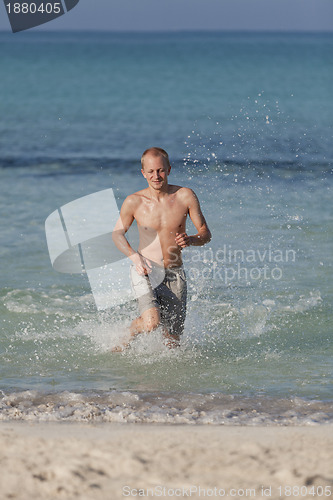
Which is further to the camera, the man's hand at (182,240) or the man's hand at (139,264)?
the man's hand at (139,264)

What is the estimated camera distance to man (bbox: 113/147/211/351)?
568 cm

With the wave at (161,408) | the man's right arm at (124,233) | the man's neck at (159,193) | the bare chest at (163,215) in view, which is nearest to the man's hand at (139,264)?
the man's right arm at (124,233)

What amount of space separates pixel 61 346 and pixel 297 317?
1974mm

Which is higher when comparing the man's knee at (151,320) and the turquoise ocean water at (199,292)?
the man's knee at (151,320)

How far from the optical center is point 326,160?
14.4 m

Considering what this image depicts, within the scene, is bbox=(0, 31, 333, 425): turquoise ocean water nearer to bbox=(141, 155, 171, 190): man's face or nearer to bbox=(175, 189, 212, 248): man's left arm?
bbox=(175, 189, 212, 248): man's left arm

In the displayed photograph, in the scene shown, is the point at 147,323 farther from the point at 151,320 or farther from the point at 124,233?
the point at 124,233

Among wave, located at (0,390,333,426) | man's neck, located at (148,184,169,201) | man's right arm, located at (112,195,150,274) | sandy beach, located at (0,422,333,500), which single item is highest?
man's neck, located at (148,184,169,201)

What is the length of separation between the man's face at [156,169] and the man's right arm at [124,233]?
224mm

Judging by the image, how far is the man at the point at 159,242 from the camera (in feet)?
18.6

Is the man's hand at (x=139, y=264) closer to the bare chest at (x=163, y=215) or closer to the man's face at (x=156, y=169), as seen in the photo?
the bare chest at (x=163, y=215)

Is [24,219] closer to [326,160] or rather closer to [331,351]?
[331,351]

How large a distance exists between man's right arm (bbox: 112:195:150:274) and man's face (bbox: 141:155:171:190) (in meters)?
0.22

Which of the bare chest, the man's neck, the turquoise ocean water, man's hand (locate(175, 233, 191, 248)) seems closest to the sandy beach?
the turquoise ocean water
